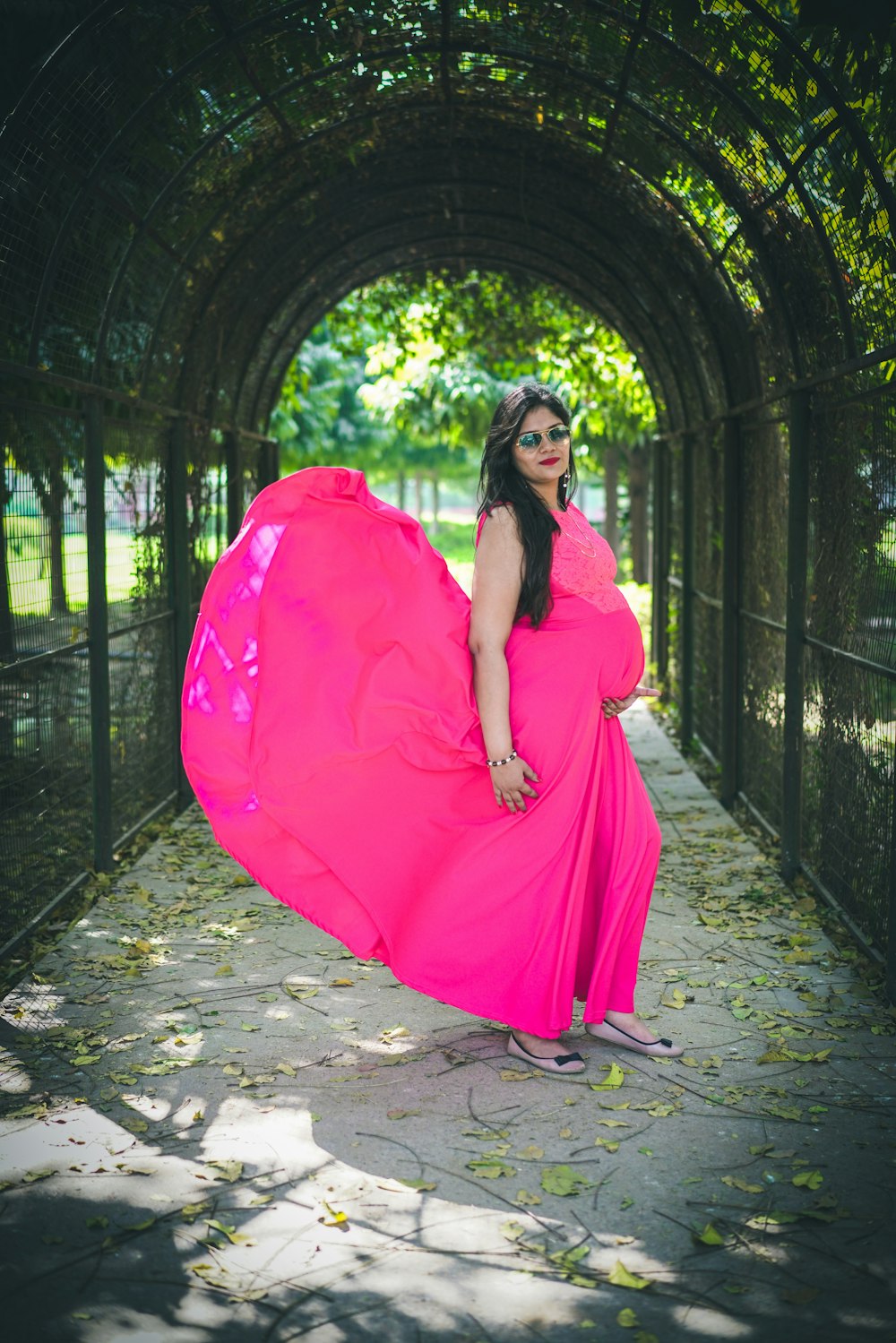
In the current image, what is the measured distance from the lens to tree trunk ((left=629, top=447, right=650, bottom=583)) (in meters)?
20.6

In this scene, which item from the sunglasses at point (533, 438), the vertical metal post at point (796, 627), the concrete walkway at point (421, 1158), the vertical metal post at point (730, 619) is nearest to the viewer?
the concrete walkway at point (421, 1158)

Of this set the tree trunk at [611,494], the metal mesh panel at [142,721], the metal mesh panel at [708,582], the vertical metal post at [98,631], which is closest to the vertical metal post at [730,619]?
the metal mesh panel at [708,582]

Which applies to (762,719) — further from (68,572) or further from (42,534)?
(42,534)

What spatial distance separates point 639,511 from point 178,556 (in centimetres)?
1332

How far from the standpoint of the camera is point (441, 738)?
4191 mm

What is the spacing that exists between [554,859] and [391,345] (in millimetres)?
14518

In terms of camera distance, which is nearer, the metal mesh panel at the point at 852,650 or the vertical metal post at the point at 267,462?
the metal mesh panel at the point at 852,650

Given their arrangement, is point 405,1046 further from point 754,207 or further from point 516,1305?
point 754,207

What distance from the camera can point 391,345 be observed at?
58.3 ft

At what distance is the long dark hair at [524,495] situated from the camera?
4105 millimetres

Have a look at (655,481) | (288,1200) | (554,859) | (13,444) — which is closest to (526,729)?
(554,859)

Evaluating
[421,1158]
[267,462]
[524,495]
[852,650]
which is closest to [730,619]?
[852,650]

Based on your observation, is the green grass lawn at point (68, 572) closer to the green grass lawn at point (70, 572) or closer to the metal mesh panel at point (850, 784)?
the green grass lawn at point (70, 572)

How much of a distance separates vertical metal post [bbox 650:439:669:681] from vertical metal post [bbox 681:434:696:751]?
1784 mm
